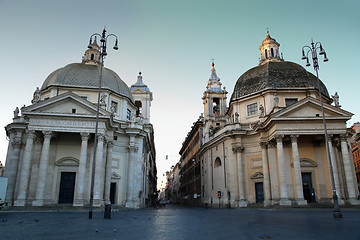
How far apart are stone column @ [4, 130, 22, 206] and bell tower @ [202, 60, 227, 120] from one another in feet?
95.0

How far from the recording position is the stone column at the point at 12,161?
29.0 metres

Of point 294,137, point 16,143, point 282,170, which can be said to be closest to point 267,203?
point 282,170

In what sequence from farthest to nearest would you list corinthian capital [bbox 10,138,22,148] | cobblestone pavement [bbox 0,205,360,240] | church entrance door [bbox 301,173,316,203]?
1. church entrance door [bbox 301,173,316,203]
2. corinthian capital [bbox 10,138,22,148]
3. cobblestone pavement [bbox 0,205,360,240]

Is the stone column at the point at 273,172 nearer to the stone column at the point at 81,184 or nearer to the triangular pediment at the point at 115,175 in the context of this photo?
the triangular pediment at the point at 115,175

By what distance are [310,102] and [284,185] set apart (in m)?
9.36

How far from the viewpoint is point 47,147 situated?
2766cm

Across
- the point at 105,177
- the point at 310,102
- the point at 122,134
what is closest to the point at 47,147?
the point at 105,177

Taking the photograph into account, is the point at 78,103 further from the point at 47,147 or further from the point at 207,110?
the point at 207,110

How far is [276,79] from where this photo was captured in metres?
37.7

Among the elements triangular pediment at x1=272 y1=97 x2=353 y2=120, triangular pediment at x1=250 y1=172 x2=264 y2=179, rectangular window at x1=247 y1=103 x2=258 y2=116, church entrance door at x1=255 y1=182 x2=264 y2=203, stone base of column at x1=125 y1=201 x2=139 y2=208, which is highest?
rectangular window at x1=247 y1=103 x2=258 y2=116

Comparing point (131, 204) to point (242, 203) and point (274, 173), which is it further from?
point (274, 173)

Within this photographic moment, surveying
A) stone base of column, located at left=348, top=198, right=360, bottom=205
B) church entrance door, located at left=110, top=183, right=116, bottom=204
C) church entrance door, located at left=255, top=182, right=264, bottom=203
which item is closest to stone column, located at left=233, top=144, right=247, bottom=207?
church entrance door, located at left=255, top=182, right=264, bottom=203

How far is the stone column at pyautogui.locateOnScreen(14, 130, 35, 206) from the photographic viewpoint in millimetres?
26062

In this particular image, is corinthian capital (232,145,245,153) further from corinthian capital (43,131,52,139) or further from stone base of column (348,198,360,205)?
corinthian capital (43,131,52,139)
